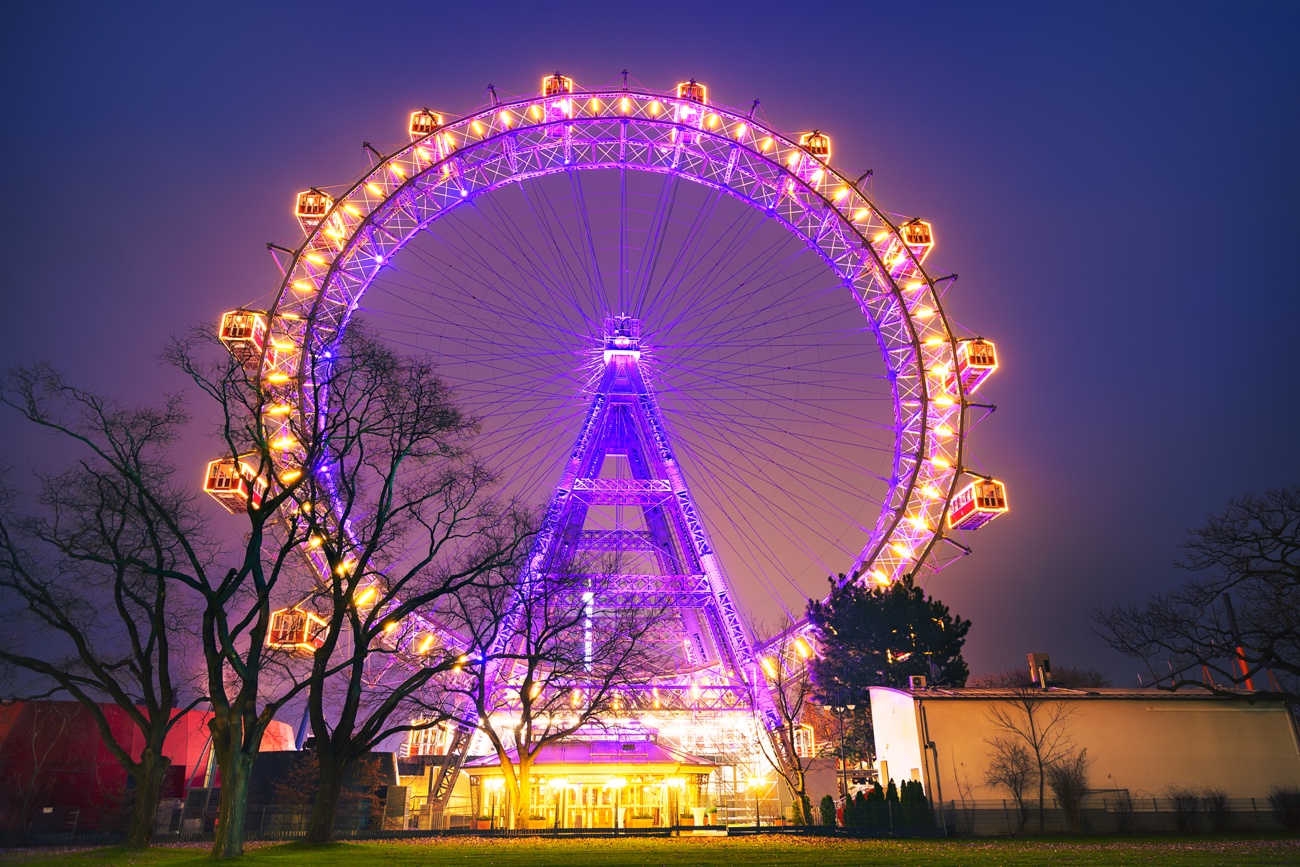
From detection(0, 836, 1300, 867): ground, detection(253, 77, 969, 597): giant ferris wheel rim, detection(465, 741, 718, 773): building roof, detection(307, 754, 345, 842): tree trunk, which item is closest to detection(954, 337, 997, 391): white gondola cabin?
detection(253, 77, 969, 597): giant ferris wheel rim

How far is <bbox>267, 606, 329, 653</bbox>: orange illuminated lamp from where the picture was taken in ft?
104

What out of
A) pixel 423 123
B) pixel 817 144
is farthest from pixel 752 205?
pixel 423 123

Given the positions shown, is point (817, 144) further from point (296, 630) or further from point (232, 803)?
point (232, 803)

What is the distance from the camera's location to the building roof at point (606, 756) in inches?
1449

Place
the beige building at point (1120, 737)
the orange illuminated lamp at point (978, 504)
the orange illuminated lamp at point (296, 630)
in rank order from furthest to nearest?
the orange illuminated lamp at point (978, 504) < the orange illuminated lamp at point (296, 630) < the beige building at point (1120, 737)

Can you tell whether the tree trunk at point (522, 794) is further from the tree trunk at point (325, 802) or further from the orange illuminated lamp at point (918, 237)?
the orange illuminated lamp at point (918, 237)

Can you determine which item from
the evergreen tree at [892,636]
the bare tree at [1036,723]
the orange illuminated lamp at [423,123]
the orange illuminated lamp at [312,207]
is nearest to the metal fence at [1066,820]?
the bare tree at [1036,723]

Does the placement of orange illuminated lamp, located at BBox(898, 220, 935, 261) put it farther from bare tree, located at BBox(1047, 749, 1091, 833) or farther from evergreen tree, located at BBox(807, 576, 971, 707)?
bare tree, located at BBox(1047, 749, 1091, 833)

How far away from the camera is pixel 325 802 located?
2228cm

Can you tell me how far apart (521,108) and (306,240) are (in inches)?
407

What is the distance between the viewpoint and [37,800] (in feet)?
130

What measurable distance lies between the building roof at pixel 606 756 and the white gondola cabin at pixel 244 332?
1911 cm

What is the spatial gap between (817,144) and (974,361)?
38.0ft

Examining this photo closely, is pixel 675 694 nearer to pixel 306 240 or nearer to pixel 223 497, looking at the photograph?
pixel 223 497
